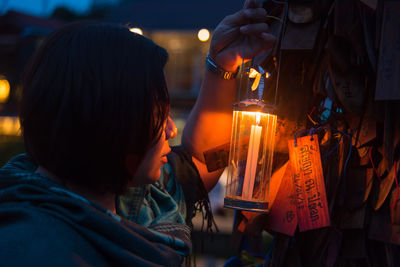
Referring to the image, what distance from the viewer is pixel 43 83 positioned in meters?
1.03

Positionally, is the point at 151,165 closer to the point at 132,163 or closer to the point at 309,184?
the point at 132,163

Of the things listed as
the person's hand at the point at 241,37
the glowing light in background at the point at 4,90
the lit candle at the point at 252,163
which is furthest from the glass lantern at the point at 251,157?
the glowing light in background at the point at 4,90

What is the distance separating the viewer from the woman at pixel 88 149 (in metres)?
0.97

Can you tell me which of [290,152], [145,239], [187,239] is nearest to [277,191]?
[290,152]

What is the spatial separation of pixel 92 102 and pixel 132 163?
0.76ft

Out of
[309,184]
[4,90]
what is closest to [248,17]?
[309,184]

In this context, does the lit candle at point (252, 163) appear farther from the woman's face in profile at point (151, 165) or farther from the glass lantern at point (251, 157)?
the woman's face in profile at point (151, 165)

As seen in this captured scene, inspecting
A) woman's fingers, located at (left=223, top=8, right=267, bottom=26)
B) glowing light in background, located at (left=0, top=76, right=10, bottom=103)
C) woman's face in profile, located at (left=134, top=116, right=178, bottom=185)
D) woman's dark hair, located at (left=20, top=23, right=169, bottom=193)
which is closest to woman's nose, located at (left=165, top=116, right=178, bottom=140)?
woman's face in profile, located at (left=134, top=116, right=178, bottom=185)

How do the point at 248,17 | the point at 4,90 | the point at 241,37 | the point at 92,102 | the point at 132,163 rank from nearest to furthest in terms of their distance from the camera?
1. the point at 92,102
2. the point at 132,163
3. the point at 248,17
4. the point at 241,37
5. the point at 4,90

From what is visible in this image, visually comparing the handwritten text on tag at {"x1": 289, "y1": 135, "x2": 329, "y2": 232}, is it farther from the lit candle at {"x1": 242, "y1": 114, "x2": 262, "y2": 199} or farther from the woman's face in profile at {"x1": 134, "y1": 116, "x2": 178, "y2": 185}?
the woman's face in profile at {"x1": 134, "y1": 116, "x2": 178, "y2": 185}

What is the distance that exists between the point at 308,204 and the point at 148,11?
34.9 ft

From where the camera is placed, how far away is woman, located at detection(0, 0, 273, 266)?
97 cm

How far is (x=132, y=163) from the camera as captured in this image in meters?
1.15

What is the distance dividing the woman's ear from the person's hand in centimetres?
52
